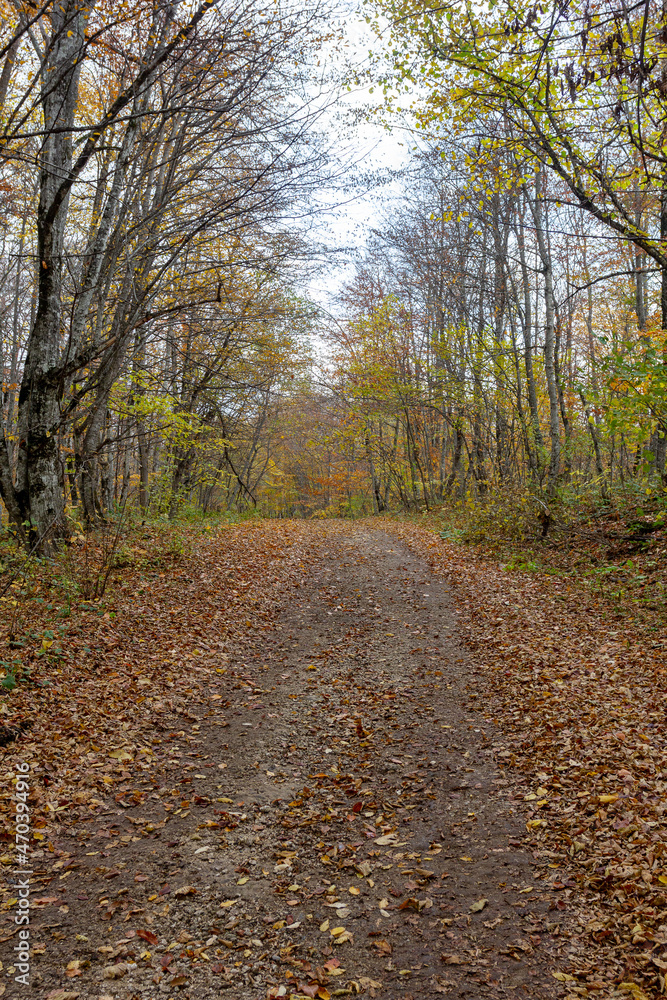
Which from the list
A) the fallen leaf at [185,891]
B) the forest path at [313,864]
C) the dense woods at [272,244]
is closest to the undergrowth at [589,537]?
the dense woods at [272,244]

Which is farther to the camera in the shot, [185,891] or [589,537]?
[589,537]

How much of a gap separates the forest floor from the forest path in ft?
0.05

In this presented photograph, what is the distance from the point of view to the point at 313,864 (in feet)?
12.5

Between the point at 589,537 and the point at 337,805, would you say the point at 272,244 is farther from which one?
the point at 337,805

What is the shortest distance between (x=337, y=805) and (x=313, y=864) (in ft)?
2.01

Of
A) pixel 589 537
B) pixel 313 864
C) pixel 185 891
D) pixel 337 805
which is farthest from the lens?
pixel 589 537

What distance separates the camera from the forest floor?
3006mm

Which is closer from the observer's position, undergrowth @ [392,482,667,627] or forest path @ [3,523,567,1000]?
forest path @ [3,523,567,1000]

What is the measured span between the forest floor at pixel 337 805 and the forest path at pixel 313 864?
16 millimetres

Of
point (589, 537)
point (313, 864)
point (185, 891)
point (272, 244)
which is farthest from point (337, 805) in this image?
point (272, 244)

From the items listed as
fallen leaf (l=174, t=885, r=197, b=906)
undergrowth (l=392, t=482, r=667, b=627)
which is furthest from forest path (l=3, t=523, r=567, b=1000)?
undergrowth (l=392, t=482, r=667, b=627)

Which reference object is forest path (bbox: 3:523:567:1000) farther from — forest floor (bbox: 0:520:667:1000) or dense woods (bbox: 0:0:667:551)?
dense woods (bbox: 0:0:667:551)

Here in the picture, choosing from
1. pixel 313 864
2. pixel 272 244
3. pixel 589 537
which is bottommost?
pixel 313 864

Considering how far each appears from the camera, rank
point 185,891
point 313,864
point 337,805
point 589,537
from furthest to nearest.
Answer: point 589,537
point 337,805
point 313,864
point 185,891
